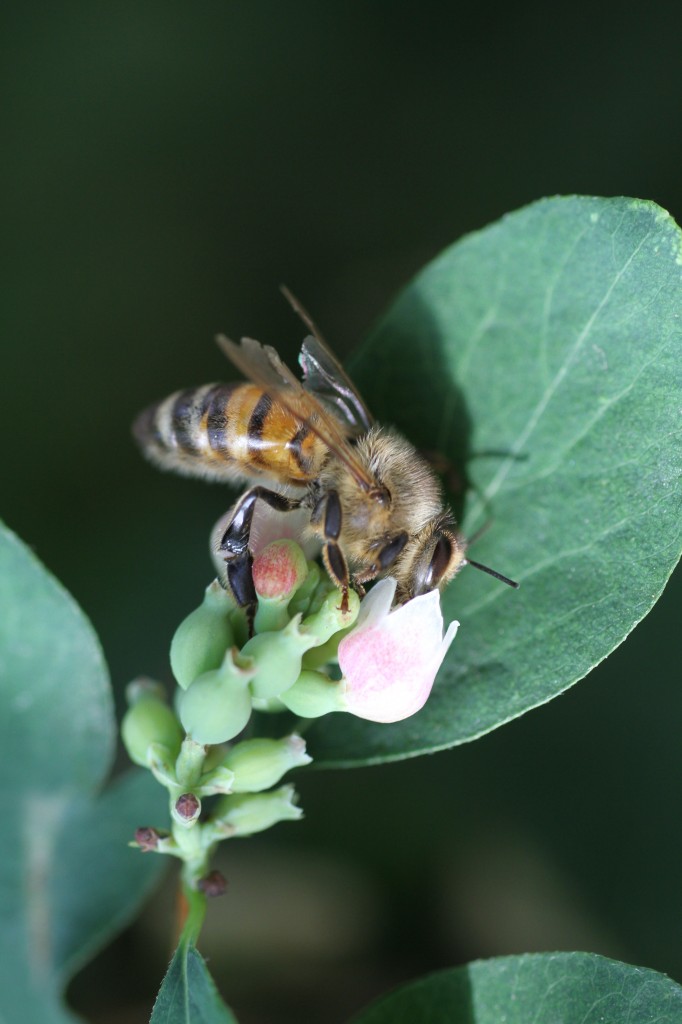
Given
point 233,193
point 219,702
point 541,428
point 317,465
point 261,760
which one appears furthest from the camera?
point 233,193

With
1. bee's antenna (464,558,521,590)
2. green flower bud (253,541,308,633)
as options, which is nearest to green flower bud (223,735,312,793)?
green flower bud (253,541,308,633)

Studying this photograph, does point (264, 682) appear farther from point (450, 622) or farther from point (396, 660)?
point (450, 622)

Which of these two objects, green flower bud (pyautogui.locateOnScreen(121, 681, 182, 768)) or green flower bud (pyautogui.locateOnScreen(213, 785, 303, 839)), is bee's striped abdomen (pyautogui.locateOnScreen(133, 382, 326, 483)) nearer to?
green flower bud (pyautogui.locateOnScreen(121, 681, 182, 768))

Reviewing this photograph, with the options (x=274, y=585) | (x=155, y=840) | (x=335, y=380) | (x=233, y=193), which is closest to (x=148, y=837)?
(x=155, y=840)

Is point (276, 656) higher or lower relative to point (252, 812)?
higher

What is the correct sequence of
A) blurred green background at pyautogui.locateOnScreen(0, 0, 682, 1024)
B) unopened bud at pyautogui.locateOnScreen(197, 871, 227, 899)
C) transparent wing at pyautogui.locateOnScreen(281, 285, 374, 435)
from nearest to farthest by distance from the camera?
unopened bud at pyautogui.locateOnScreen(197, 871, 227, 899)
transparent wing at pyautogui.locateOnScreen(281, 285, 374, 435)
blurred green background at pyautogui.locateOnScreen(0, 0, 682, 1024)

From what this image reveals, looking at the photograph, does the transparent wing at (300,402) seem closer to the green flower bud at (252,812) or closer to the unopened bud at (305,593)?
the unopened bud at (305,593)

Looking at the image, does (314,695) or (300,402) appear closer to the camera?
(314,695)

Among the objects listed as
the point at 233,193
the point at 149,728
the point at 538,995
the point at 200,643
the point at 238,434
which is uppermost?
the point at 233,193
